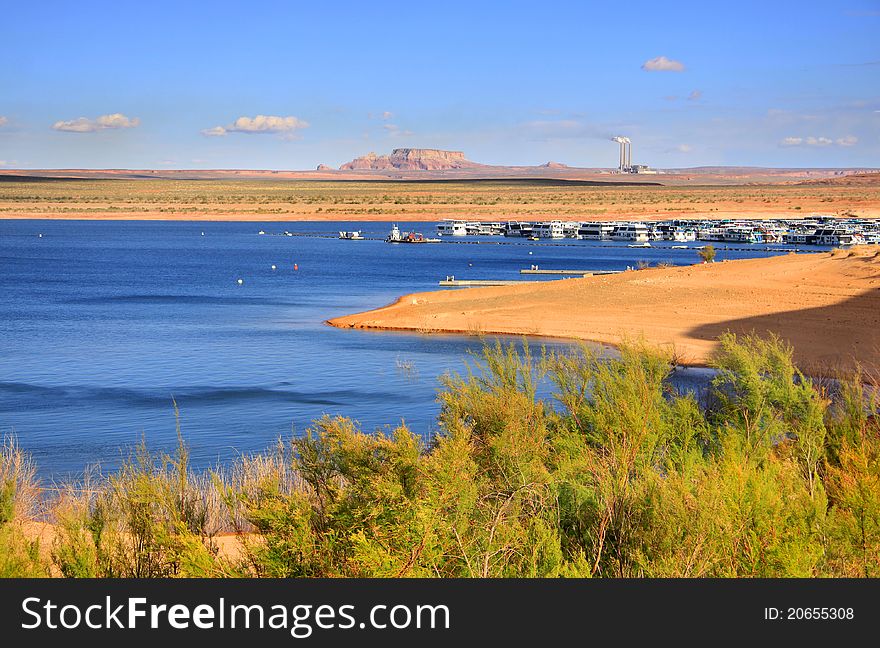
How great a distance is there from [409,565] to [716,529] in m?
2.58

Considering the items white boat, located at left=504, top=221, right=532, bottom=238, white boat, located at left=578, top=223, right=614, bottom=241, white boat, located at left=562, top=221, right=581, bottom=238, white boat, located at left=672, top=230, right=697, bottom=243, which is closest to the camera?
white boat, located at left=672, top=230, right=697, bottom=243

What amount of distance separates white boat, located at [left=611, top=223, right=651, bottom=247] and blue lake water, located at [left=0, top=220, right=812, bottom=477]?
1362 cm

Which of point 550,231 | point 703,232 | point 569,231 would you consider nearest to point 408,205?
point 550,231

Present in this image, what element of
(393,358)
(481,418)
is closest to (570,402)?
(481,418)

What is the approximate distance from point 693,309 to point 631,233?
196 feet

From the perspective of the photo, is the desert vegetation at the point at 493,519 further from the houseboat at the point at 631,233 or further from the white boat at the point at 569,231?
the white boat at the point at 569,231

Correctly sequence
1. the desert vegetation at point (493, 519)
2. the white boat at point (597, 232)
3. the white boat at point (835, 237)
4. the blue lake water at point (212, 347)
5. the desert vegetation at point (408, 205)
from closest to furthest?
the desert vegetation at point (493, 519) < the blue lake water at point (212, 347) < the white boat at point (835, 237) < the white boat at point (597, 232) < the desert vegetation at point (408, 205)

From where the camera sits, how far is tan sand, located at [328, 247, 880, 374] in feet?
109

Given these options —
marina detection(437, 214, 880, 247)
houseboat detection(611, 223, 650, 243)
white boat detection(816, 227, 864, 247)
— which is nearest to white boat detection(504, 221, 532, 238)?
marina detection(437, 214, 880, 247)

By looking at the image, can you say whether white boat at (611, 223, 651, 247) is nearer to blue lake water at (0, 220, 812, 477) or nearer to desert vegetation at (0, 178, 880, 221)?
blue lake water at (0, 220, 812, 477)

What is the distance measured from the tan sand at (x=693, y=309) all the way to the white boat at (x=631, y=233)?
143ft

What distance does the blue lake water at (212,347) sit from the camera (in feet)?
76.4

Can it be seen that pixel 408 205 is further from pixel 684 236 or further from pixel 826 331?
pixel 826 331

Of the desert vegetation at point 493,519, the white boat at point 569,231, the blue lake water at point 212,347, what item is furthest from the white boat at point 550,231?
the desert vegetation at point 493,519
